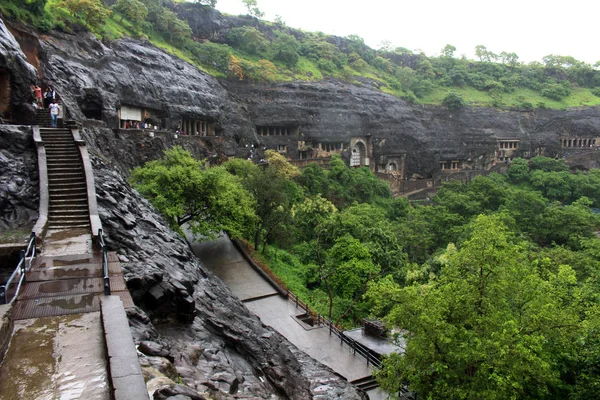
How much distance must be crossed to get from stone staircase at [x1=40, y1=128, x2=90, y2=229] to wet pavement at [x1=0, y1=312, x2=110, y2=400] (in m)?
5.25

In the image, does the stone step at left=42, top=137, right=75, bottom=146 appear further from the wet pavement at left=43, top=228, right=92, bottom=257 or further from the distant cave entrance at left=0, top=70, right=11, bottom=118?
the wet pavement at left=43, top=228, right=92, bottom=257

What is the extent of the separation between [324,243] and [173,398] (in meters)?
22.0

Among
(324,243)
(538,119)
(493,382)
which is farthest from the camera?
(538,119)

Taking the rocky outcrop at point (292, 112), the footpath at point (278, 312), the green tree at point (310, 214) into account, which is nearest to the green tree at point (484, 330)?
the footpath at point (278, 312)

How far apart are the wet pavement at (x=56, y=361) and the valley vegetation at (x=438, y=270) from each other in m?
9.02

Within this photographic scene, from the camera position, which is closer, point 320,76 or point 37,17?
point 37,17

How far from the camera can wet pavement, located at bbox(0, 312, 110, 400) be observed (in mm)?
4742

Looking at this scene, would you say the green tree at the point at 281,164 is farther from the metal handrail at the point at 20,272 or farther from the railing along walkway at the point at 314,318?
the metal handrail at the point at 20,272

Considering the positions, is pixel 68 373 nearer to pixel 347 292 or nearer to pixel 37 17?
pixel 347 292

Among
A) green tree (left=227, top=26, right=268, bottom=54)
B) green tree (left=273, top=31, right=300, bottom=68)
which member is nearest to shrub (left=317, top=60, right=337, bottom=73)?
green tree (left=273, top=31, right=300, bottom=68)

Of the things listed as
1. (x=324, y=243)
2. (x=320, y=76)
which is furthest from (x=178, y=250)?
(x=320, y=76)

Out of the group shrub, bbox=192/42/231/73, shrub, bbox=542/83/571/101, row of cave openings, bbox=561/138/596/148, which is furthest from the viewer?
shrub, bbox=542/83/571/101

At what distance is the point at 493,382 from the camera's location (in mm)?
11039

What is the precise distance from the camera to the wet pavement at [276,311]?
16422 mm
